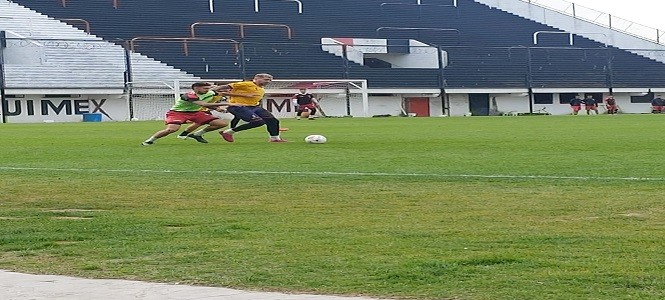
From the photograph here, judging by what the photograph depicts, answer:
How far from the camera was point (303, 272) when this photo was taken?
738 centimetres

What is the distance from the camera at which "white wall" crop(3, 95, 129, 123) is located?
169 feet

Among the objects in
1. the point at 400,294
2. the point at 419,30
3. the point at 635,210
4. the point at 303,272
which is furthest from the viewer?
the point at 419,30

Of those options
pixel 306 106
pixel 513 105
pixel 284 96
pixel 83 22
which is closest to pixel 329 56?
pixel 284 96

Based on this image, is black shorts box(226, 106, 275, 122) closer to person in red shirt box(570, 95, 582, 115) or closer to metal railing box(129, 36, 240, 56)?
metal railing box(129, 36, 240, 56)

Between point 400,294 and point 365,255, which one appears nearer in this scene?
point 400,294

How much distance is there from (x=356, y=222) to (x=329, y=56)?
50.9 m

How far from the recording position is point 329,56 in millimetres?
60656

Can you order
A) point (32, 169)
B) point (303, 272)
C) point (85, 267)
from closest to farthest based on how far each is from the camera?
point (303, 272) → point (85, 267) → point (32, 169)

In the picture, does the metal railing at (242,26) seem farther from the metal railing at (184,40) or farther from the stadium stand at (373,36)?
the metal railing at (184,40)

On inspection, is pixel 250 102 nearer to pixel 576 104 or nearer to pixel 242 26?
pixel 242 26

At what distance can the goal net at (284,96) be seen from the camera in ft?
173

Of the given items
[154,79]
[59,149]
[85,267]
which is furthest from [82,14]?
[85,267]

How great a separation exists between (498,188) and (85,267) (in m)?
5.99

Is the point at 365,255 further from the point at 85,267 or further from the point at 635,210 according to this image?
the point at 635,210
